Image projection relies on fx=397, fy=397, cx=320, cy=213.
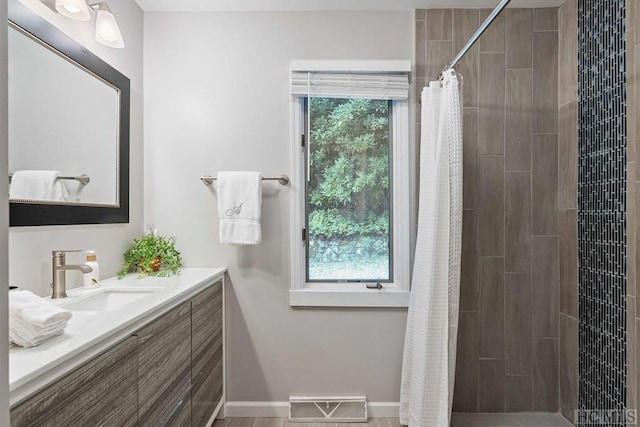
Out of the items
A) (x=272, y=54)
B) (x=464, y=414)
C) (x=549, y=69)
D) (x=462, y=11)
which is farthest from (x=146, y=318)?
(x=549, y=69)

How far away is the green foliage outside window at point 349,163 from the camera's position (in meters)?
2.40

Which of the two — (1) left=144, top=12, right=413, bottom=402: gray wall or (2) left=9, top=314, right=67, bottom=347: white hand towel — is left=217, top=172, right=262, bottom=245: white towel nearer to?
(1) left=144, top=12, right=413, bottom=402: gray wall

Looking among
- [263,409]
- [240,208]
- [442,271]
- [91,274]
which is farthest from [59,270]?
[442,271]

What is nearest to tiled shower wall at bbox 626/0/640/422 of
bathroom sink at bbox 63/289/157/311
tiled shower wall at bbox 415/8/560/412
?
tiled shower wall at bbox 415/8/560/412

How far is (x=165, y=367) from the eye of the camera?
4.89 feet

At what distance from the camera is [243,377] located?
7.80ft

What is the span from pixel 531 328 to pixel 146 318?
83.7 inches

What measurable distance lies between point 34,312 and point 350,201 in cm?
172

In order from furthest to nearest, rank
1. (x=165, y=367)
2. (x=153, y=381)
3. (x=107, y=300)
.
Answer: (x=107, y=300), (x=165, y=367), (x=153, y=381)

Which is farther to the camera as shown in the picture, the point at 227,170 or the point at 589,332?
the point at 227,170

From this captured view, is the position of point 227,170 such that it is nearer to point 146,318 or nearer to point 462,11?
point 146,318

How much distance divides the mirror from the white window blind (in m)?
0.98

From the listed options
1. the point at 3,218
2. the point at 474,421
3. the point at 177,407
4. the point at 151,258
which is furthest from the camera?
the point at 474,421

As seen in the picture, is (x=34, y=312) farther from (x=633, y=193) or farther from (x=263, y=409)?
(x=633, y=193)
